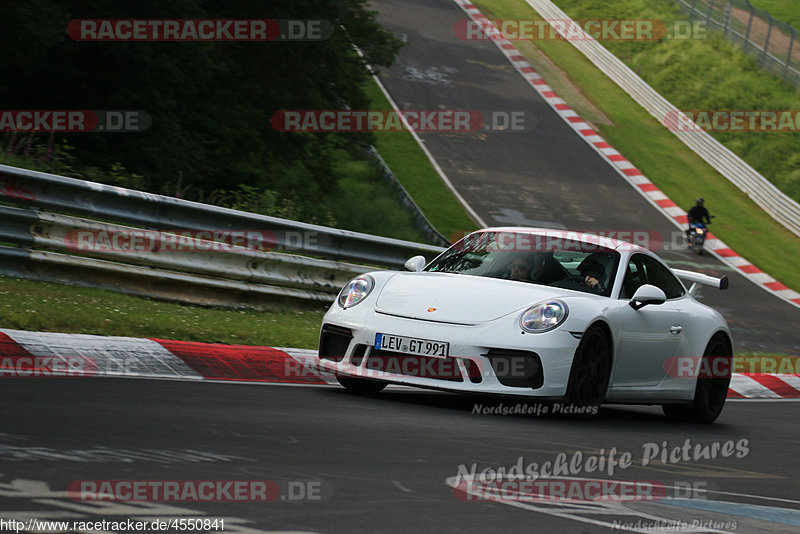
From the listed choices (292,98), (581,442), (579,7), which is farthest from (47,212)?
(579,7)

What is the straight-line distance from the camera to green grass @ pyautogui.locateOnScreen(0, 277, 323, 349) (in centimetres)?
804

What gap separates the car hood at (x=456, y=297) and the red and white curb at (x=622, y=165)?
650 inches

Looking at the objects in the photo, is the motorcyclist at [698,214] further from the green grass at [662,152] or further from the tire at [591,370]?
the tire at [591,370]

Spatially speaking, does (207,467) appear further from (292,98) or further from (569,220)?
(569,220)

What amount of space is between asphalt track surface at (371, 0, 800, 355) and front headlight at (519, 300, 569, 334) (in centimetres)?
984

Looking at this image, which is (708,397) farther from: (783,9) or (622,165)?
(783,9)

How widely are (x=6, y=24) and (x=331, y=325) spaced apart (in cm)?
868

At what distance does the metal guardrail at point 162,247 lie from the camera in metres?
9.86
